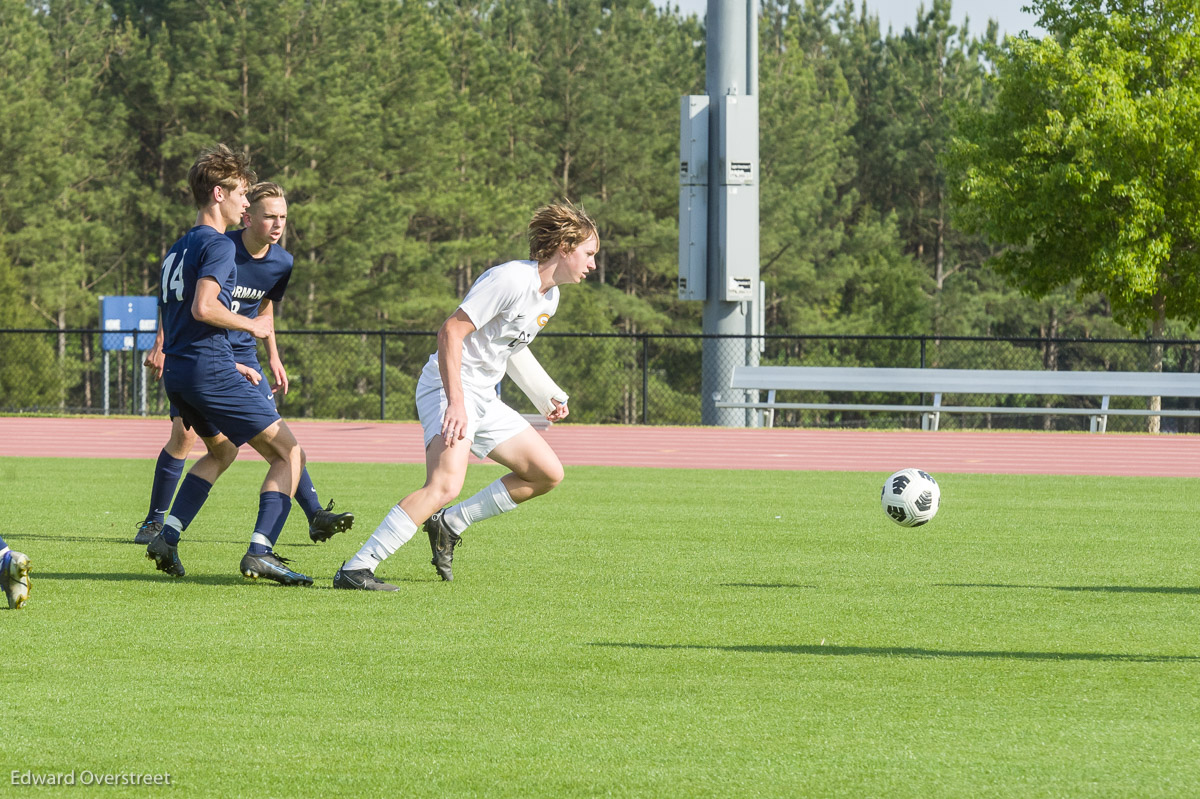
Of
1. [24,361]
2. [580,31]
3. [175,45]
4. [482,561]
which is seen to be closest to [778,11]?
[580,31]

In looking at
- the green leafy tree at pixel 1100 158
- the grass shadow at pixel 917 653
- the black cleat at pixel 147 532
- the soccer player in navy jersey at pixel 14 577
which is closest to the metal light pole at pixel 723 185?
the green leafy tree at pixel 1100 158

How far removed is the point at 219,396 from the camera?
733 cm

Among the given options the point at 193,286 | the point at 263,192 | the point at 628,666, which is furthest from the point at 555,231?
the point at 628,666

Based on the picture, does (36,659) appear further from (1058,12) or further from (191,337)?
(1058,12)

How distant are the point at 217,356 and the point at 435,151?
47.6 metres

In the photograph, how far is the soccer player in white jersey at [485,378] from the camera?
22.2 feet

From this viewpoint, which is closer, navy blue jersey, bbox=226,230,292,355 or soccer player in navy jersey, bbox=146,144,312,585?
soccer player in navy jersey, bbox=146,144,312,585

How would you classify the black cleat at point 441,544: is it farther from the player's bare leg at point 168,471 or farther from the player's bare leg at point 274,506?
the player's bare leg at point 168,471

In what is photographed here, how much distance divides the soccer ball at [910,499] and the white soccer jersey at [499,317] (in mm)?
2316

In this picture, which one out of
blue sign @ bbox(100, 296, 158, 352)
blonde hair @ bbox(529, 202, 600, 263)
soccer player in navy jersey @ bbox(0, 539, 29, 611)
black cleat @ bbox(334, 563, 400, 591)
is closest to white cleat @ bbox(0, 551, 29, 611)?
soccer player in navy jersey @ bbox(0, 539, 29, 611)

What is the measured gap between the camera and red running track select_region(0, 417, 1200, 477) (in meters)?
16.6

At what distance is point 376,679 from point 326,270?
47383 millimetres

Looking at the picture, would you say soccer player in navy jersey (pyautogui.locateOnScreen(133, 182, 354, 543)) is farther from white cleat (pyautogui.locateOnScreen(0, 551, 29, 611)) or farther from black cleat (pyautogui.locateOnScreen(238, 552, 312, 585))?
white cleat (pyautogui.locateOnScreen(0, 551, 29, 611))

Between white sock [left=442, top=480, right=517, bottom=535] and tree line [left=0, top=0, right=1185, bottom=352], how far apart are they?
36.8m
